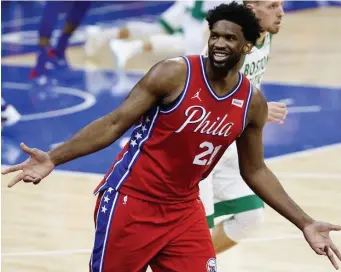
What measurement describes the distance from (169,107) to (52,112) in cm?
698

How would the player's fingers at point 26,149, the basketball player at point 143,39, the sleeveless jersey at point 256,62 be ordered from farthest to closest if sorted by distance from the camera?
the basketball player at point 143,39 → the sleeveless jersey at point 256,62 → the player's fingers at point 26,149

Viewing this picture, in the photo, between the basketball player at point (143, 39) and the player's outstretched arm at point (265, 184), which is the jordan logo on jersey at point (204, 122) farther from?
the basketball player at point (143, 39)

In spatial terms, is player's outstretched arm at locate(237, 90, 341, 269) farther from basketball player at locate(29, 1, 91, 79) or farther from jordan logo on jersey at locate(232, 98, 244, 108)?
basketball player at locate(29, 1, 91, 79)

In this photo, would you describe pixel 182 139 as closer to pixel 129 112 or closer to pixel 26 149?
pixel 129 112

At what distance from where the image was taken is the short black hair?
4.18m

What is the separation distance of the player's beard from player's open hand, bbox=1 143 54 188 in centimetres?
77

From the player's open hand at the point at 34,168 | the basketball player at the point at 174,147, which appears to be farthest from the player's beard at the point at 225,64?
the player's open hand at the point at 34,168

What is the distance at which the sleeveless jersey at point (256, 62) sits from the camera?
562 cm

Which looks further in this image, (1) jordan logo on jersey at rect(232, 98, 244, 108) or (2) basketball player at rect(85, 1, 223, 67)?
(2) basketball player at rect(85, 1, 223, 67)

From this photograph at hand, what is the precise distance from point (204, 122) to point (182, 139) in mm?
116

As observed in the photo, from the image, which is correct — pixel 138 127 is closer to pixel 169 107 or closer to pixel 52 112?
pixel 169 107

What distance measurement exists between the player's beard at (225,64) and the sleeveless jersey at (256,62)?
1.41 m

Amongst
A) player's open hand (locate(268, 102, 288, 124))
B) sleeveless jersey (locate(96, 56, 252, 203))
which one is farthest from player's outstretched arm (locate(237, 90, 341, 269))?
player's open hand (locate(268, 102, 288, 124))

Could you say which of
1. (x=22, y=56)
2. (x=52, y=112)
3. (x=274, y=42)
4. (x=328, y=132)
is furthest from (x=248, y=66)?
(x=274, y=42)
